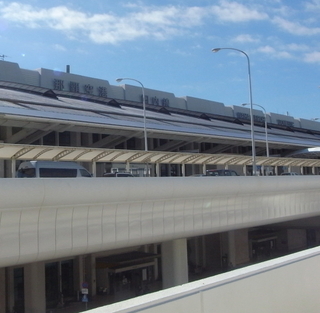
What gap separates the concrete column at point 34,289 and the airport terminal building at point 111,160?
2.0 inches

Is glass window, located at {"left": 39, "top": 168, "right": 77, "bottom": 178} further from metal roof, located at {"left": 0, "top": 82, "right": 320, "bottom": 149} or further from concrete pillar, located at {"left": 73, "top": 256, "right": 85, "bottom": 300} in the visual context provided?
concrete pillar, located at {"left": 73, "top": 256, "right": 85, "bottom": 300}

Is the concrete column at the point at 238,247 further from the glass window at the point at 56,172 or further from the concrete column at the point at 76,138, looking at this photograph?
the glass window at the point at 56,172

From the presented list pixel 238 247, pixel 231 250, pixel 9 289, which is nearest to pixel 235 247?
pixel 238 247

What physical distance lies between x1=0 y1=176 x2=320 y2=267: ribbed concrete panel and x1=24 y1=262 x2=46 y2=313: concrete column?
8.97m

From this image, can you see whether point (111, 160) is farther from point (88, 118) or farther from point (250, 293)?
point (250, 293)

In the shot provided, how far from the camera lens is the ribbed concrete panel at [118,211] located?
37.9 feet

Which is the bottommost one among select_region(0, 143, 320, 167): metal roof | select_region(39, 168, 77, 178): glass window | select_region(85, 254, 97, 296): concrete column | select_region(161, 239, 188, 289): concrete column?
select_region(85, 254, 97, 296): concrete column

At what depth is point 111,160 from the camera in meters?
19.9

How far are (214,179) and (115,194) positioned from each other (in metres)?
5.48

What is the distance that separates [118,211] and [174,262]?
698 cm

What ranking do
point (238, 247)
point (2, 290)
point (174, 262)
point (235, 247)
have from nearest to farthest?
1. point (174, 262)
2. point (2, 290)
3. point (235, 247)
4. point (238, 247)

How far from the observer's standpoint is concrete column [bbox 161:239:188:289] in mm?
20328

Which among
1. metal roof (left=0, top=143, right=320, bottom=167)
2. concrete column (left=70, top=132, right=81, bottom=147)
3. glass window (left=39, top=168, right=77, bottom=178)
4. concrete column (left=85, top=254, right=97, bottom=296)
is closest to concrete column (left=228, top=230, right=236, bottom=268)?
metal roof (left=0, top=143, right=320, bottom=167)

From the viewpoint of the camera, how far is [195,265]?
34.8 meters
